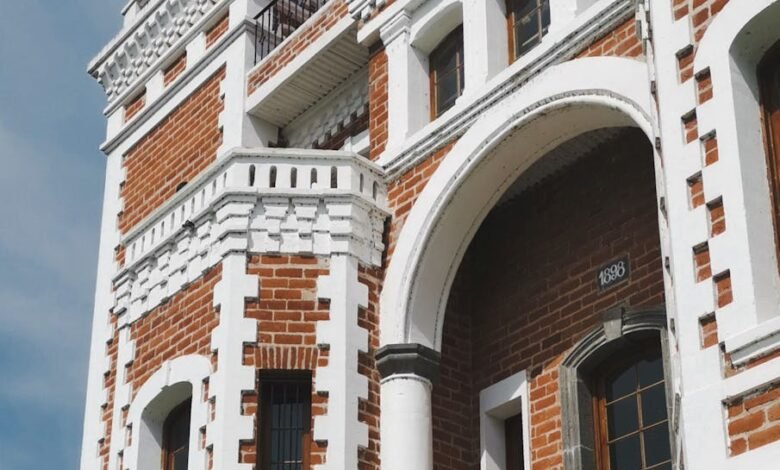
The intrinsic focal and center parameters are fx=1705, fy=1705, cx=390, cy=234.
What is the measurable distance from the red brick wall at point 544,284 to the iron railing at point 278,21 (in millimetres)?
4176

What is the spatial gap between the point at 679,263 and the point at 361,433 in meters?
4.81

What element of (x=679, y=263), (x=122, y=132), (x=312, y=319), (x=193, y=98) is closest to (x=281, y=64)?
(x=193, y=98)

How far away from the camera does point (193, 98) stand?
68.0ft

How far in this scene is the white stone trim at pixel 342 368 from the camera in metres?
15.2

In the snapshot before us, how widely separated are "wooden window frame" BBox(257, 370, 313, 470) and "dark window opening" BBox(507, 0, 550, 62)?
367 cm

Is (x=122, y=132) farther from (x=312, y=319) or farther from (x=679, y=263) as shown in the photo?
(x=679, y=263)

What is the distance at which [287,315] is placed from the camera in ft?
52.0

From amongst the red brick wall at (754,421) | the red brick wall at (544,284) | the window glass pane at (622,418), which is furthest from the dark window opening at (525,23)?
the red brick wall at (754,421)

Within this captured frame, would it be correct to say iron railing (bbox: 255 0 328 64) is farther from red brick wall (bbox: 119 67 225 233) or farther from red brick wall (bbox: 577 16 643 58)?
red brick wall (bbox: 577 16 643 58)

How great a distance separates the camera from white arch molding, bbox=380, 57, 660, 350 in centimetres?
1501

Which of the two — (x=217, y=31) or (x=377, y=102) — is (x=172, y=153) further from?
(x=377, y=102)

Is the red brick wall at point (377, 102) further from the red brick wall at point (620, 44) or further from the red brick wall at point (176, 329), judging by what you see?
the red brick wall at point (620, 44)

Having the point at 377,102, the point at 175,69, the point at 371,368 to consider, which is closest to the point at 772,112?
the point at 371,368

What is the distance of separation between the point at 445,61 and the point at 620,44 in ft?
10.1
